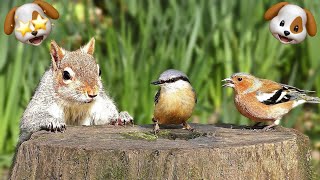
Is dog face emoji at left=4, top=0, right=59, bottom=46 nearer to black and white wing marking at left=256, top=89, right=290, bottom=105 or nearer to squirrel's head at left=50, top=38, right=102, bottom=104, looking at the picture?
squirrel's head at left=50, top=38, right=102, bottom=104

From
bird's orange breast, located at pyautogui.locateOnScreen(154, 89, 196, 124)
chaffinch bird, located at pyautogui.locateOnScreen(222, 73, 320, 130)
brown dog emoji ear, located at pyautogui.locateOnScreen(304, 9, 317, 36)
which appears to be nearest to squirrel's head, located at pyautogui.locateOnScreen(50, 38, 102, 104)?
bird's orange breast, located at pyautogui.locateOnScreen(154, 89, 196, 124)

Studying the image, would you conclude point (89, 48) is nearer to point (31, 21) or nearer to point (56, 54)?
point (56, 54)

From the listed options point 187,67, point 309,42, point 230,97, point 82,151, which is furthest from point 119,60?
point 82,151

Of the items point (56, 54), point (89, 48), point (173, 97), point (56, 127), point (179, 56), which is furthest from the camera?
point (179, 56)

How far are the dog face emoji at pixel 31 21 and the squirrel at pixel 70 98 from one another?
189 millimetres

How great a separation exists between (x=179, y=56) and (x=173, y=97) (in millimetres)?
2833

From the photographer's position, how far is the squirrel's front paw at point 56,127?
4.33m

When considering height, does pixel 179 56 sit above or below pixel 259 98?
above

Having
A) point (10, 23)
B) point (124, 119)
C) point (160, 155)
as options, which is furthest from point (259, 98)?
point (10, 23)

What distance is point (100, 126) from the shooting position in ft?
15.0

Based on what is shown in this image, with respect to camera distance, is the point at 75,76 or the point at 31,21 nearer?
the point at 31,21

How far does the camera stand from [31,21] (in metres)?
4.35

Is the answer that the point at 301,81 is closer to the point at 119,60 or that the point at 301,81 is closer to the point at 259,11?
the point at 259,11

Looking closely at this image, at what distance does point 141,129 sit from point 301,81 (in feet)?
11.5
